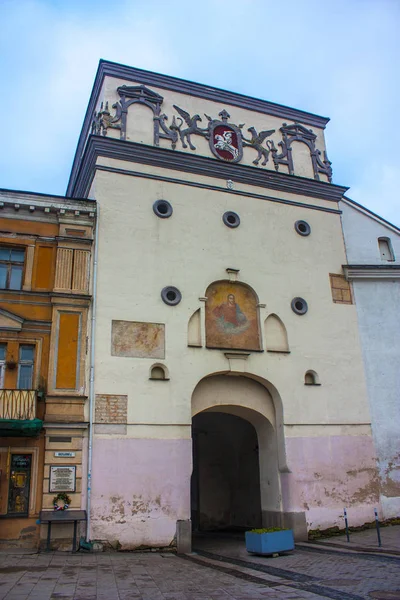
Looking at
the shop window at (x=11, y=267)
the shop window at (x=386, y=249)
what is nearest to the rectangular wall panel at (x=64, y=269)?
the shop window at (x=11, y=267)

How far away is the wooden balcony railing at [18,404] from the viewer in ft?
46.0

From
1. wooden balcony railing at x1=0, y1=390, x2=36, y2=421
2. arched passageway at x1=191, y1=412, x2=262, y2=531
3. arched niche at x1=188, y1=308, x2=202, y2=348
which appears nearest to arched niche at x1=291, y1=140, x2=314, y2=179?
arched niche at x1=188, y1=308, x2=202, y2=348

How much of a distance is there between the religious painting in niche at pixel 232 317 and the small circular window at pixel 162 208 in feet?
9.53

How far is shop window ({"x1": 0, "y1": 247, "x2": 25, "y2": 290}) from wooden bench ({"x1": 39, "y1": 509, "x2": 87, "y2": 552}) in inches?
257

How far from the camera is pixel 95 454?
14922 millimetres

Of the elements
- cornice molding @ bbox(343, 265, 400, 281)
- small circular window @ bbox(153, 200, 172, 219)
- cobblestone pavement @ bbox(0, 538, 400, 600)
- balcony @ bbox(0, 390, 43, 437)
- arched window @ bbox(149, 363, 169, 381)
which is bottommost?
cobblestone pavement @ bbox(0, 538, 400, 600)

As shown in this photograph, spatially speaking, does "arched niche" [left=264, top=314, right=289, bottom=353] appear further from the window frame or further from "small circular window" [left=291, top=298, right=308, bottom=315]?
the window frame

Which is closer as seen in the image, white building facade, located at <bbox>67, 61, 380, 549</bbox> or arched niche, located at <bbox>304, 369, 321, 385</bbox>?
white building facade, located at <bbox>67, 61, 380, 549</bbox>

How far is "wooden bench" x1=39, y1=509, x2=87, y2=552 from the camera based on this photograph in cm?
1385

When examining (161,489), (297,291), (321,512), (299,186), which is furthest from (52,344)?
(299,186)

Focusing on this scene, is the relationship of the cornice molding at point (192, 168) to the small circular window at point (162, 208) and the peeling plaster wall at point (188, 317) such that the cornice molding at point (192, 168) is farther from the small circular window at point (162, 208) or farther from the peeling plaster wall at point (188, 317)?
the small circular window at point (162, 208)

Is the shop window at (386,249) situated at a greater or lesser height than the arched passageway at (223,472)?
greater

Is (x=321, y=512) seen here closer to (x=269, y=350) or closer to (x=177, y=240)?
(x=269, y=350)

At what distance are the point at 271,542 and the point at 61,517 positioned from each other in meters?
5.47
